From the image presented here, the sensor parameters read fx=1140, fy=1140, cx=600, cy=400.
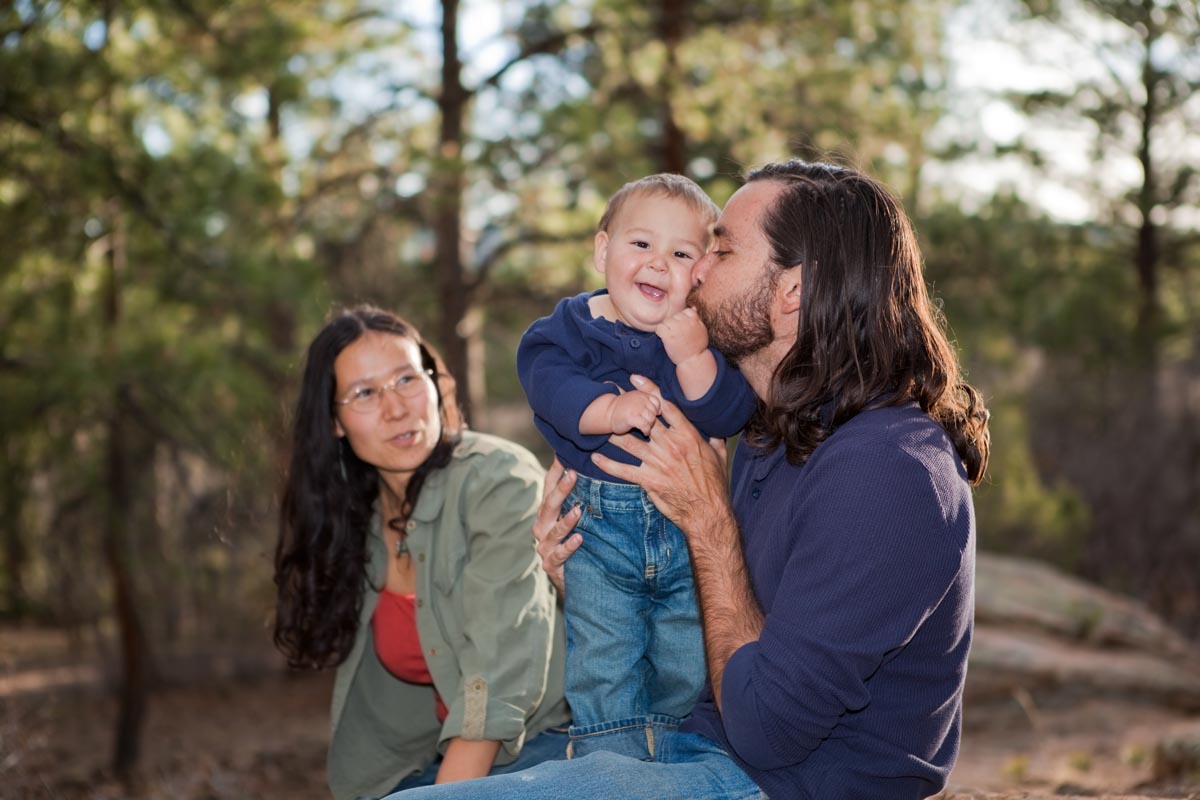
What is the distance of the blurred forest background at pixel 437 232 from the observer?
709 centimetres

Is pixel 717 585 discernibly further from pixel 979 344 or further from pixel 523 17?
pixel 979 344

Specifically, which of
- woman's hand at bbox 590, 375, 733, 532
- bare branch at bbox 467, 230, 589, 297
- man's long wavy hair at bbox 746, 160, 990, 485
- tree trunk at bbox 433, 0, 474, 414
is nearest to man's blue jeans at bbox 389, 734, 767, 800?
woman's hand at bbox 590, 375, 733, 532

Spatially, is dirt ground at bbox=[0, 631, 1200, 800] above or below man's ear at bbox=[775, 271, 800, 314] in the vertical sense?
below

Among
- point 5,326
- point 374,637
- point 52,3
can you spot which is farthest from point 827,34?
point 374,637

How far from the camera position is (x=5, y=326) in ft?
24.3

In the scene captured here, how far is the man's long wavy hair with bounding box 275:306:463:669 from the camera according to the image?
3.39 meters

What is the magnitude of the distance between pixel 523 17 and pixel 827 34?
10.1 feet

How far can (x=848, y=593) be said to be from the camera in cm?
220

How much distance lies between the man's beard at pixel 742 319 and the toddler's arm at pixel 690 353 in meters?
0.03

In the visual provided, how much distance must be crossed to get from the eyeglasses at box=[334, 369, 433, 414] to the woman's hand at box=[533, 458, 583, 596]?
55 cm

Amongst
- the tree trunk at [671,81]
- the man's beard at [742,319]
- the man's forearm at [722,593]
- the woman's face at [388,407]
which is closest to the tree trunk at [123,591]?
the tree trunk at [671,81]

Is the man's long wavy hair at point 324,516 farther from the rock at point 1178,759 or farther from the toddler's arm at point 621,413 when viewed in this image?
the rock at point 1178,759

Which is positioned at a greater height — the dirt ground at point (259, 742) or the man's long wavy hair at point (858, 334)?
the man's long wavy hair at point (858, 334)

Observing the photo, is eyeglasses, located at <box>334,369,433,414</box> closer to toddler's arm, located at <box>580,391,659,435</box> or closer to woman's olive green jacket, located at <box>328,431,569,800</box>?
woman's olive green jacket, located at <box>328,431,569,800</box>
